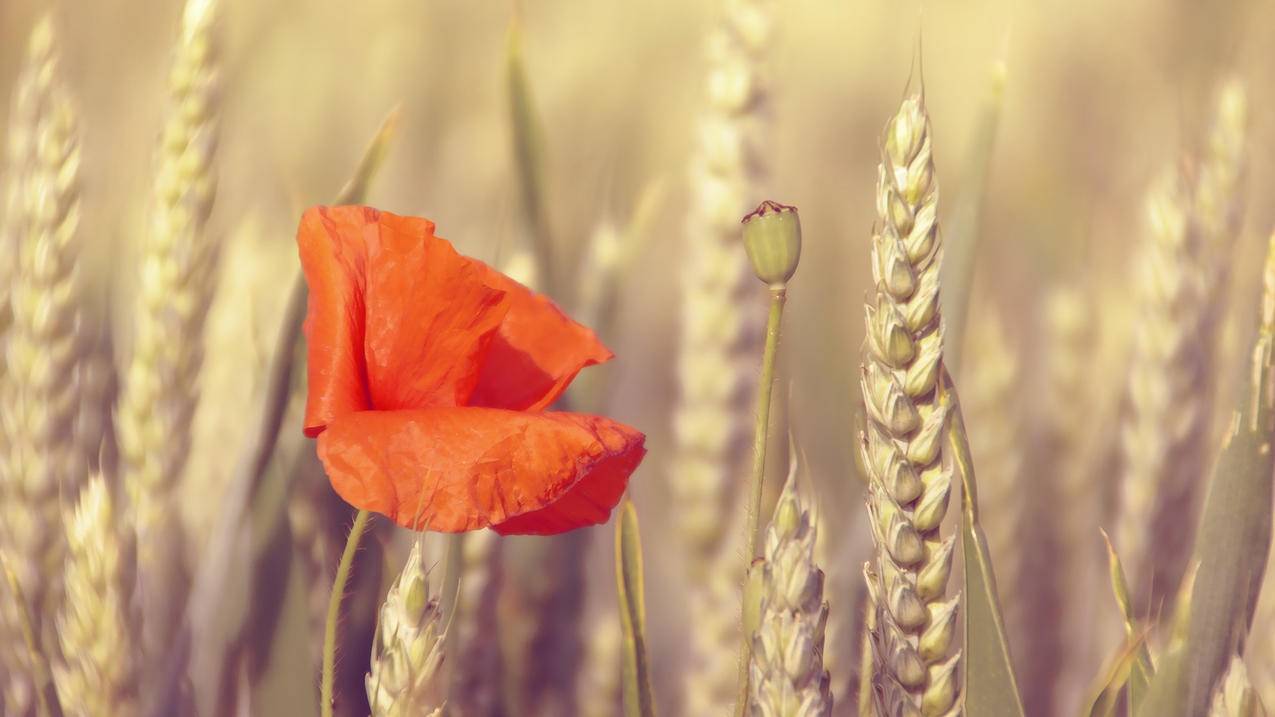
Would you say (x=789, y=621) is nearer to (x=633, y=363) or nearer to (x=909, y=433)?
(x=909, y=433)

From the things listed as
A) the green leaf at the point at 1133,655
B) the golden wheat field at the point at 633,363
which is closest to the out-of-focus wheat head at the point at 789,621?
the golden wheat field at the point at 633,363

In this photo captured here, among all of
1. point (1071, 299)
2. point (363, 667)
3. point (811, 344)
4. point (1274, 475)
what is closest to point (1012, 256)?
point (1071, 299)

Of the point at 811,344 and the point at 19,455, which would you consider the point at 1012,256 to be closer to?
the point at 811,344

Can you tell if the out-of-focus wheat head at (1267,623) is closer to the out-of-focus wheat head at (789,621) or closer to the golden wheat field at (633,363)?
the golden wheat field at (633,363)

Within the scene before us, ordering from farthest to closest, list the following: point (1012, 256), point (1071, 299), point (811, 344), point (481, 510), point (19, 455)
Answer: point (1012, 256)
point (1071, 299)
point (811, 344)
point (19, 455)
point (481, 510)

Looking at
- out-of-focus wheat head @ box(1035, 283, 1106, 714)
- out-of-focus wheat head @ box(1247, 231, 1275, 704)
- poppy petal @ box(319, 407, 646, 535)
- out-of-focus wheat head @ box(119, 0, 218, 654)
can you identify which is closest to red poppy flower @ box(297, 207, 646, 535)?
poppy petal @ box(319, 407, 646, 535)

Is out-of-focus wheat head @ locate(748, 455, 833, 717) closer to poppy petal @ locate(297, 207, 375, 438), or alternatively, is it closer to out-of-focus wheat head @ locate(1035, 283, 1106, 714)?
poppy petal @ locate(297, 207, 375, 438)
